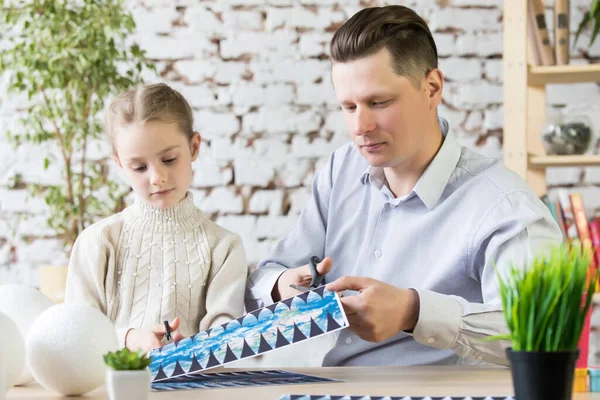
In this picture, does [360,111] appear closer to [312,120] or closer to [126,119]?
[126,119]

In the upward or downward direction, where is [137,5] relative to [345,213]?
Result: upward

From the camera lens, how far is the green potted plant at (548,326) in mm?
714

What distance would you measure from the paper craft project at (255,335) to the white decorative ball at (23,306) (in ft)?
0.59

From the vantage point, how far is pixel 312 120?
288 centimetres

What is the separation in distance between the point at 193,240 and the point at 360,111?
1.39 ft

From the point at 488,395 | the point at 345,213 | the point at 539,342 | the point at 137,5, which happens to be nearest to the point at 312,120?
the point at 137,5

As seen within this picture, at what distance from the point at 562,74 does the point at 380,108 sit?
1260 millimetres

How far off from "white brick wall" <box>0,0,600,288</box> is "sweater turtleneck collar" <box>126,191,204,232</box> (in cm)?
127

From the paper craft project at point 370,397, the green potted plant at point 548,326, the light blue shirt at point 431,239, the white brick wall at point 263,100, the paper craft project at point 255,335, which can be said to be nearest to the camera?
the green potted plant at point 548,326

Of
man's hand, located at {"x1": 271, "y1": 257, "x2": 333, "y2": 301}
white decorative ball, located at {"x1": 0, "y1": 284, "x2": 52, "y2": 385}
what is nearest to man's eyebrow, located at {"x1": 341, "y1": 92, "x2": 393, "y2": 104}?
man's hand, located at {"x1": 271, "y1": 257, "x2": 333, "y2": 301}

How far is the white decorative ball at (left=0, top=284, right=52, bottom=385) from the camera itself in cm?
109

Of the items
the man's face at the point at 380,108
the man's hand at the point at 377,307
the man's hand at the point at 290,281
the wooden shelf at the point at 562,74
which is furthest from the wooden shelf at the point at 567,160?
the man's hand at the point at 377,307

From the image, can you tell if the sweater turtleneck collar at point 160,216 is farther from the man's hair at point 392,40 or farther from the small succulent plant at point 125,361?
the small succulent plant at point 125,361

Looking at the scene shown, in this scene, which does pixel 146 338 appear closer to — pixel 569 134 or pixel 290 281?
pixel 290 281
